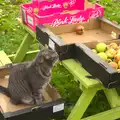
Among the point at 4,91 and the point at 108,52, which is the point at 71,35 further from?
the point at 4,91

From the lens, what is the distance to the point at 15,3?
5559 mm

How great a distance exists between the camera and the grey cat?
7.77 feet

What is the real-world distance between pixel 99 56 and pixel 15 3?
345 cm

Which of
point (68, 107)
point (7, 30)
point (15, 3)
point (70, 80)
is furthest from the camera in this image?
point (15, 3)

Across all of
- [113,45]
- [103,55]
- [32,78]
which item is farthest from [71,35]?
[32,78]

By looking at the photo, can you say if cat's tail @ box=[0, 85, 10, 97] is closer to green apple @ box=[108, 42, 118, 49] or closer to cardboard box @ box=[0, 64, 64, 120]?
cardboard box @ box=[0, 64, 64, 120]

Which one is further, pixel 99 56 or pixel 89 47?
pixel 89 47

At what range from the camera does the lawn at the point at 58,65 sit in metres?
3.08

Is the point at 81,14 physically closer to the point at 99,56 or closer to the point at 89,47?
the point at 89,47

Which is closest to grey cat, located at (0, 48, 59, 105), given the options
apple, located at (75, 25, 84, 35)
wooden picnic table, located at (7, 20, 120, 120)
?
wooden picnic table, located at (7, 20, 120, 120)

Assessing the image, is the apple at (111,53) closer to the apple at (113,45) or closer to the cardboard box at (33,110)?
the apple at (113,45)

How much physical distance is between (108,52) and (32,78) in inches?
26.1

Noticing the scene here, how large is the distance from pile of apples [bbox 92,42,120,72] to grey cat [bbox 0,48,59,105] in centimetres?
41

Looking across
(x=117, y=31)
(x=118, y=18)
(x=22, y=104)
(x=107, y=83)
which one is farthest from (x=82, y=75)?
(x=118, y=18)
